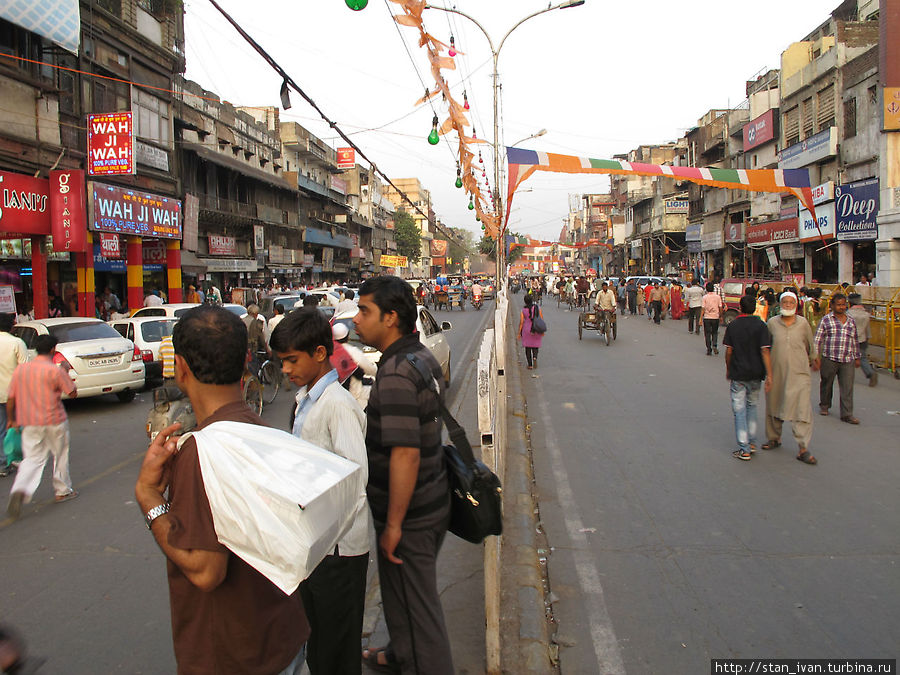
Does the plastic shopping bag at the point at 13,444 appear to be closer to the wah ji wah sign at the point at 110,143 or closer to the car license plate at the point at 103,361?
the car license plate at the point at 103,361

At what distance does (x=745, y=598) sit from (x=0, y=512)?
602 cm

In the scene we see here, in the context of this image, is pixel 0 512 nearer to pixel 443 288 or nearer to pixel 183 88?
pixel 183 88

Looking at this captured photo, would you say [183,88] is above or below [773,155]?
above

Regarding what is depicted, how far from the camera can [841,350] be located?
8.88 m

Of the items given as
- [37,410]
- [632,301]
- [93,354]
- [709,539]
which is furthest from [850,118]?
[37,410]

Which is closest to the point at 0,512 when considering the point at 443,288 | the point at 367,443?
the point at 367,443

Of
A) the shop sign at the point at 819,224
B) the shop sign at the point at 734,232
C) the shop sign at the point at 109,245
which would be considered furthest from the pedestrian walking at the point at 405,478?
the shop sign at the point at 734,232

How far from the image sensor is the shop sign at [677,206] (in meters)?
49.2

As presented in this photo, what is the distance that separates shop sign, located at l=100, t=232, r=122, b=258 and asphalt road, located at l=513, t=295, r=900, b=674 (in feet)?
57.2

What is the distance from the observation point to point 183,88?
29.3m

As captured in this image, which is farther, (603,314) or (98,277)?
(98,277)

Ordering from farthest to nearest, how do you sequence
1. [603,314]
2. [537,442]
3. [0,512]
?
[603,314] < [537,442] < [0,512]

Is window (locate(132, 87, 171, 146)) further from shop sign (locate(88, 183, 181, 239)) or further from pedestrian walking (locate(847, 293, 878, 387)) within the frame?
pedestrian walking (locate(847, 293, 878, 387))

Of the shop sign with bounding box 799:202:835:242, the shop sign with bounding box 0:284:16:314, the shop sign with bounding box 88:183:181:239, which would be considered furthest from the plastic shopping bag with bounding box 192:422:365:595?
the shop sign with bounding box 799:202:835:242
